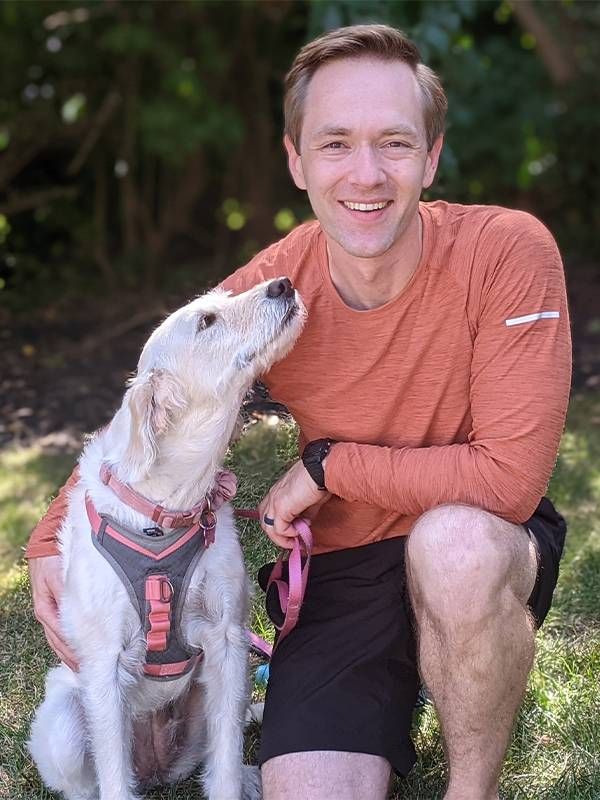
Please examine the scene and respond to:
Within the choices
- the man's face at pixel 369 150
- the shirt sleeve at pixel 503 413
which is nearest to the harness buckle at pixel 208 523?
the shirt sleeve at pixel 503 413

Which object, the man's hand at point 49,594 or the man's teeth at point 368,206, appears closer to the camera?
the man's teeth at point 368,206

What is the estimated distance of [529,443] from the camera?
107 inches

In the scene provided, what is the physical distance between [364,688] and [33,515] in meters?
2.70

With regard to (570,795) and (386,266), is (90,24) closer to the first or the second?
(386,266)

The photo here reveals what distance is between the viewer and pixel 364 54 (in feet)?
9.55

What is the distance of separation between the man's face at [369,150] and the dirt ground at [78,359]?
10.3ft

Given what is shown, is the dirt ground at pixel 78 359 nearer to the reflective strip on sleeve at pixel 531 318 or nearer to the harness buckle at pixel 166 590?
the harness buckle at pixel 166 590

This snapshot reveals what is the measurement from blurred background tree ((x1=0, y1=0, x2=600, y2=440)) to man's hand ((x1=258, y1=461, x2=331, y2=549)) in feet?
15.3

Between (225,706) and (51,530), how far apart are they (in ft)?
2.25

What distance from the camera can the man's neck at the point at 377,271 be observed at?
2.94 meters

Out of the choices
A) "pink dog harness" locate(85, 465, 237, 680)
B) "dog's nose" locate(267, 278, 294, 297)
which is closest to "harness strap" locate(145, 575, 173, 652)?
"pink dog harness" locate(85, 465, 237, 680)

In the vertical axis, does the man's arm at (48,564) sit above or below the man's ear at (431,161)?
below

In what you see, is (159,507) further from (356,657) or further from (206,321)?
(356,657)

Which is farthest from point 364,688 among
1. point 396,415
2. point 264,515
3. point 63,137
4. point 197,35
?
point 63,137
